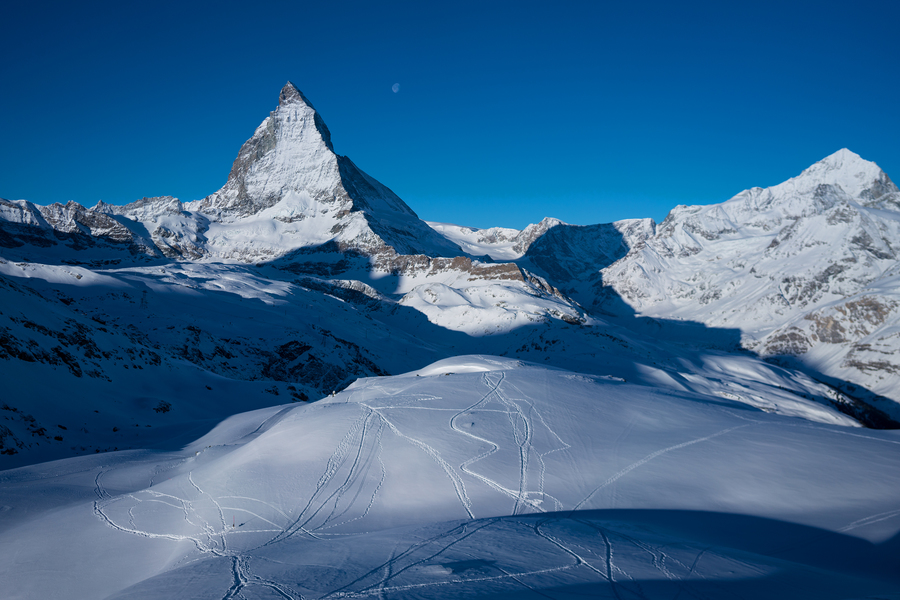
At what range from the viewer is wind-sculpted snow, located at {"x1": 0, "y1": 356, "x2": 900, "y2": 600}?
28.6 feet

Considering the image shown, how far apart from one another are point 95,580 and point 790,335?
776 feet

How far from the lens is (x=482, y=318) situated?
12256 cm

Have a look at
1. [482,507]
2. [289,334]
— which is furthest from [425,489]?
[289,334]

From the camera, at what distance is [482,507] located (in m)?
12.8

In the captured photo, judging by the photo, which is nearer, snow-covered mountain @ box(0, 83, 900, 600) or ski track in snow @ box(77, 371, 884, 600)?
ski track in snow @ box(77, 371, 884, 600)

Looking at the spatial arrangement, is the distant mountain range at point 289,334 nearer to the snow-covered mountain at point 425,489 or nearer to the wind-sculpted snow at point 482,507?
the snow-covered mountain at point 425,489

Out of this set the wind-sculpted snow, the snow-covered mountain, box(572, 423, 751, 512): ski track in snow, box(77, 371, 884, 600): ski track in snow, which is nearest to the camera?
box(77, 371, 884, 600): ski track in snow

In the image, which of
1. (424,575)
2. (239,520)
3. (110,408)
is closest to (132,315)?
(110,408)

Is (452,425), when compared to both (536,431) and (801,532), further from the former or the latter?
(801,532)

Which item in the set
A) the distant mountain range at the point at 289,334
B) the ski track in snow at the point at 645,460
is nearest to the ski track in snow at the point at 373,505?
the ski track in snow at the point at 645,460

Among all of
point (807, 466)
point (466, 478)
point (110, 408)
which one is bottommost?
point (110, 408)

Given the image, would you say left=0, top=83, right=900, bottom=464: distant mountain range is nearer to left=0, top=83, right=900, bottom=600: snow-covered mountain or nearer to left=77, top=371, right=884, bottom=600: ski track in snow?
left=0, top=83, right=900, bottom=600: snow-covered mountain

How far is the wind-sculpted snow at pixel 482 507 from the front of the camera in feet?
28.6

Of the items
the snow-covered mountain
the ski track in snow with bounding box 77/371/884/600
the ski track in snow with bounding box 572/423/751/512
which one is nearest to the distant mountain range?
the snow-covered mountain
